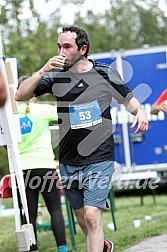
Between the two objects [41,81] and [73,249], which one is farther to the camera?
[73,249]

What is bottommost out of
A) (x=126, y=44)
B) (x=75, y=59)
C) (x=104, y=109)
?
(x=126, y=44)

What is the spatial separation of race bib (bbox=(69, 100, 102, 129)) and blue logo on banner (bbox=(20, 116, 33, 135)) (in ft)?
5.93

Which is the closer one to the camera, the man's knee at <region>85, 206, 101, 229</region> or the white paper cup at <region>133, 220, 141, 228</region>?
the man's knee at <region>85, 206, 101, 229</region>

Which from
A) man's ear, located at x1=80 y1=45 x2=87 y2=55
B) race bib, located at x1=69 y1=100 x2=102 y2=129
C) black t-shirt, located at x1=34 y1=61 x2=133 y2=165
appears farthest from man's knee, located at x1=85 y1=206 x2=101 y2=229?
man's ear, located at x1=80 y1=45 x2=87 y2=55

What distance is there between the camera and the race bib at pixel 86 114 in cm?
634

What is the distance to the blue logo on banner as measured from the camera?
26.6 feet

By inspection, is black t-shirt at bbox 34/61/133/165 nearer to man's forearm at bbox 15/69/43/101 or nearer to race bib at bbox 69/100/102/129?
race bib at bbox 69/100/102/129

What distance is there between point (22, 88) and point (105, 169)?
3.22 feet

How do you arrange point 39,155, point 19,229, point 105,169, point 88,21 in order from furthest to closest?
point 88,21
point 39,155
point 19,229
point 105,169

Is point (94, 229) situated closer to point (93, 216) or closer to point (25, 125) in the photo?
point (93, 216)

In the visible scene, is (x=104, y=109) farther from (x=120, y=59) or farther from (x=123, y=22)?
(x=123, y=22)

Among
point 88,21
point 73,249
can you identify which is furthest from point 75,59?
point 88,21

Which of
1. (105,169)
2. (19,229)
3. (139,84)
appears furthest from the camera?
(139,84)

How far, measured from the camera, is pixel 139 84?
15109 mm
